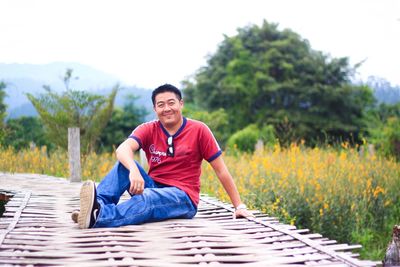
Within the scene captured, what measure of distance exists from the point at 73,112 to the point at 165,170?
7.26 m

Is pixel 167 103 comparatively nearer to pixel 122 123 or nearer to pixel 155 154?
pixel 155 154

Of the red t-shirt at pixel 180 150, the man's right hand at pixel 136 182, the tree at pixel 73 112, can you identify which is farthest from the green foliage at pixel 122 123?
the man's right hand at pixel 136 182

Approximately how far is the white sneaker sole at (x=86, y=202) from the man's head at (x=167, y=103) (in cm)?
75

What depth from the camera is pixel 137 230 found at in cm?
393

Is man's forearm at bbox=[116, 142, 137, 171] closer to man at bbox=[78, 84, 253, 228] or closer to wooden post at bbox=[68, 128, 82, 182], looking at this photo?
man at bbox=[78, 84, 253, 228]

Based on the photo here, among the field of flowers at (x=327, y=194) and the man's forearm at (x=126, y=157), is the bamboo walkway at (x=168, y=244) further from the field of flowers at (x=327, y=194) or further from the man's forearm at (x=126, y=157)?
the field of flowers at (x=327, y=194)

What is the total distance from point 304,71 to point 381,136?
1232cm

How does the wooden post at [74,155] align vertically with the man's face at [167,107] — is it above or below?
below

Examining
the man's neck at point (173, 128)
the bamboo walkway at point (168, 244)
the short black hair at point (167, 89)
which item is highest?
the short black hair at point (167, 89)

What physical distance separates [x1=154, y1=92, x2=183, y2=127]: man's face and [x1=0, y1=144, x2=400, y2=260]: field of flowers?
2.45 m

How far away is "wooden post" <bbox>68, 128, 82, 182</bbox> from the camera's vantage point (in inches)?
336

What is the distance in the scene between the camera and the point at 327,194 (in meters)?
7.48

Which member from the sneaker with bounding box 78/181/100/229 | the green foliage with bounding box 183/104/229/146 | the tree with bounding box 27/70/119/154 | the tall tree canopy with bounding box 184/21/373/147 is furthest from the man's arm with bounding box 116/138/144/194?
the tall tree canopy with bounding box 184/21/373/147

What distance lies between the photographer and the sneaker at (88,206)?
3.85 m
